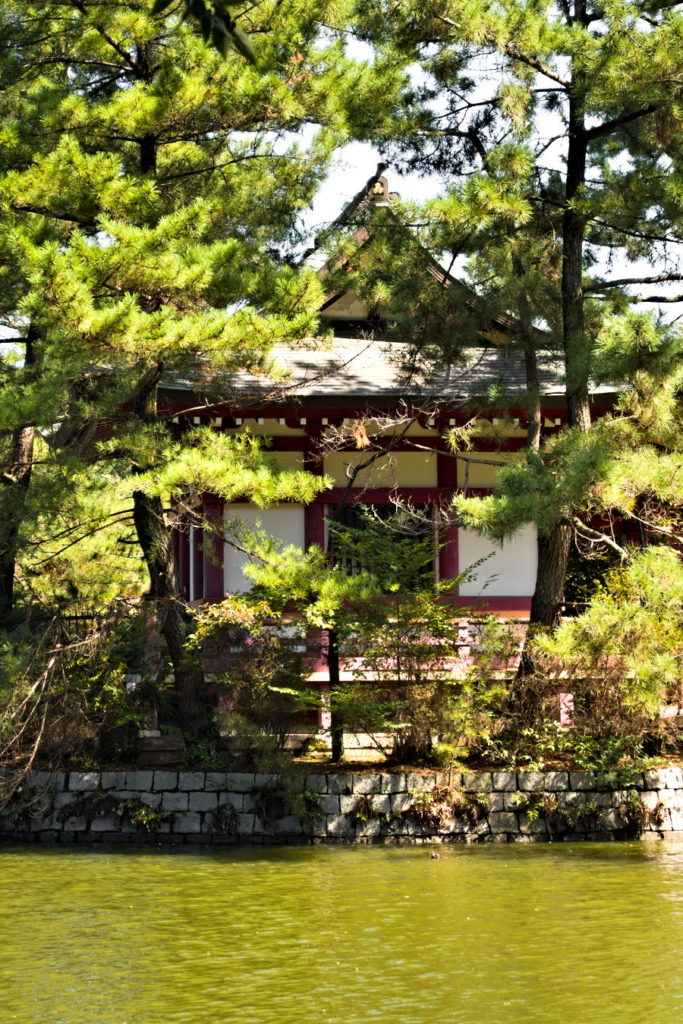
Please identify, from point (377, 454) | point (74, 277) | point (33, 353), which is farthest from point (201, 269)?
point (33, 353)

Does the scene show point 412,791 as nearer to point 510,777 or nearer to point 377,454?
point 510,777

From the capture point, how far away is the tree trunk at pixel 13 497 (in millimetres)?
12789

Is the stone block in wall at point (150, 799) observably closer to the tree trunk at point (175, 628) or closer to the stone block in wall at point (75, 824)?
the stone block in wall at point (75, 824)

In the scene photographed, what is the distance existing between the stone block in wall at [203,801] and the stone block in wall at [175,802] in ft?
0.17

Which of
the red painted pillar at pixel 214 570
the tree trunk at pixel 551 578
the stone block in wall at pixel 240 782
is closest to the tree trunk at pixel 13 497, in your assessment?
the red painted pillar at pixel 214 570

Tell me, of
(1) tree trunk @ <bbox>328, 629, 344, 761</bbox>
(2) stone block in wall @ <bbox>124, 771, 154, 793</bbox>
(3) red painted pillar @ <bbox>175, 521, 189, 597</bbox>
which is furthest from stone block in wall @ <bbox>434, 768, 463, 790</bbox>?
(3) red painted pillar @ <bbox>175, 521, 189, 597</bbox>

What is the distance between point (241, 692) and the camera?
13.1 metres

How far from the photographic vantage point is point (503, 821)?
1259cm

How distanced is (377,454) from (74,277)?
191 inches

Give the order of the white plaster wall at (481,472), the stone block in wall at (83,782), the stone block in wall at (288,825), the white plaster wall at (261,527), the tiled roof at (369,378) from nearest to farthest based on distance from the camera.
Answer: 1. the stone block in wall at (288,825)
2. the stone block in wall at (83,782)
3. the tiled roof at (369,378)
4. the white plaster wall at (261,527)
5. the white plaster wall at (481,472)

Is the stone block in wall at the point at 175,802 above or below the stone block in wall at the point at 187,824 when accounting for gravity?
above

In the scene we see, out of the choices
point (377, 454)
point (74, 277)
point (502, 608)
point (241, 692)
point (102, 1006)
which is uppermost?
point (74, 277)

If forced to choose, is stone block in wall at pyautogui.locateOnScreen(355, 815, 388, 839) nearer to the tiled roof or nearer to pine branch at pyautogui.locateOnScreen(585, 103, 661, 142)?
the tiled roof

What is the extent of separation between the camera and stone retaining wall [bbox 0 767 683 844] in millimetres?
12562
